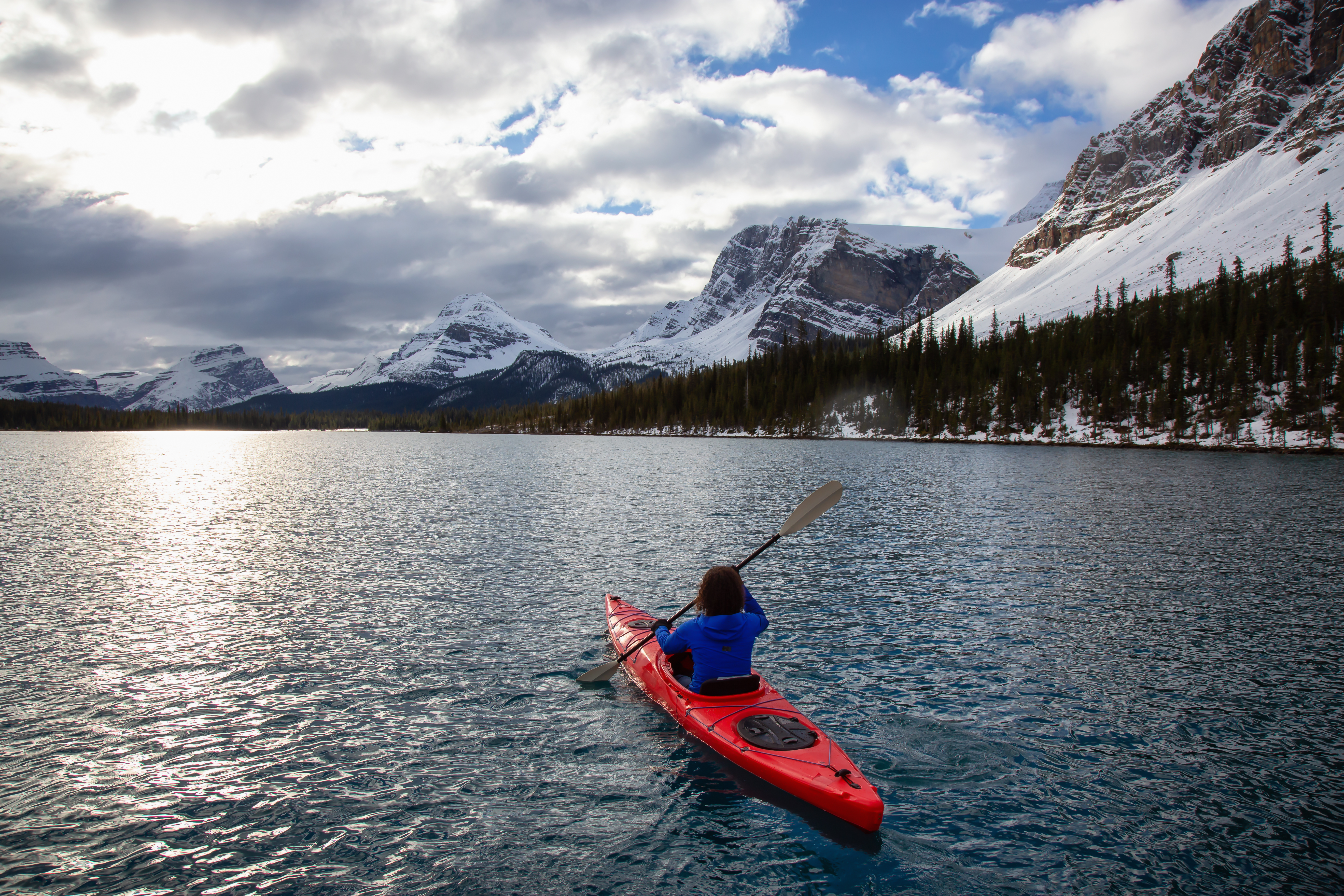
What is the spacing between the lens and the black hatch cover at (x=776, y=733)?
353 inches

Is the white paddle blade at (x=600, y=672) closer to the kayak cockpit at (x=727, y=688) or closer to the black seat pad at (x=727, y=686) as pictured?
the kayak cockpit at (x=727, y=688)

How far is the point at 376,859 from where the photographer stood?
24.8 feet

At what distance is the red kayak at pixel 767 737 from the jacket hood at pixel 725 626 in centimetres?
73

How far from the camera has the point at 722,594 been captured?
9.83 m

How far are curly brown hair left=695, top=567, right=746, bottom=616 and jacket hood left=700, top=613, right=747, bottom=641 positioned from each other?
54mm

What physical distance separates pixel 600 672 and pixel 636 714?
4.86 feet

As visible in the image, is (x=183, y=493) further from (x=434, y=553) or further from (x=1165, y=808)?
(x=1165, y=808)

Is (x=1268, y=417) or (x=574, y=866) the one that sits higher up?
(x=1268, y=417)

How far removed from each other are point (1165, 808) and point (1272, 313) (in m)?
138

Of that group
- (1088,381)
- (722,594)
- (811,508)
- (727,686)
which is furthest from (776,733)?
(1088,381)

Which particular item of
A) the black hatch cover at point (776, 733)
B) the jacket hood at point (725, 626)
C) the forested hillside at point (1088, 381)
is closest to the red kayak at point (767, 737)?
the black hatch cover at point (776, 733)

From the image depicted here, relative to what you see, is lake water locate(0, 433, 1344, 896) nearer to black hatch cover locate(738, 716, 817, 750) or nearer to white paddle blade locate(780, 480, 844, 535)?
black hatch cover locate(738, 716, 817, 750)

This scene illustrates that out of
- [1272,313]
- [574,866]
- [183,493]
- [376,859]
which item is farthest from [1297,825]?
[1272,313]

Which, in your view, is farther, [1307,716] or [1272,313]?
[1272,313]
